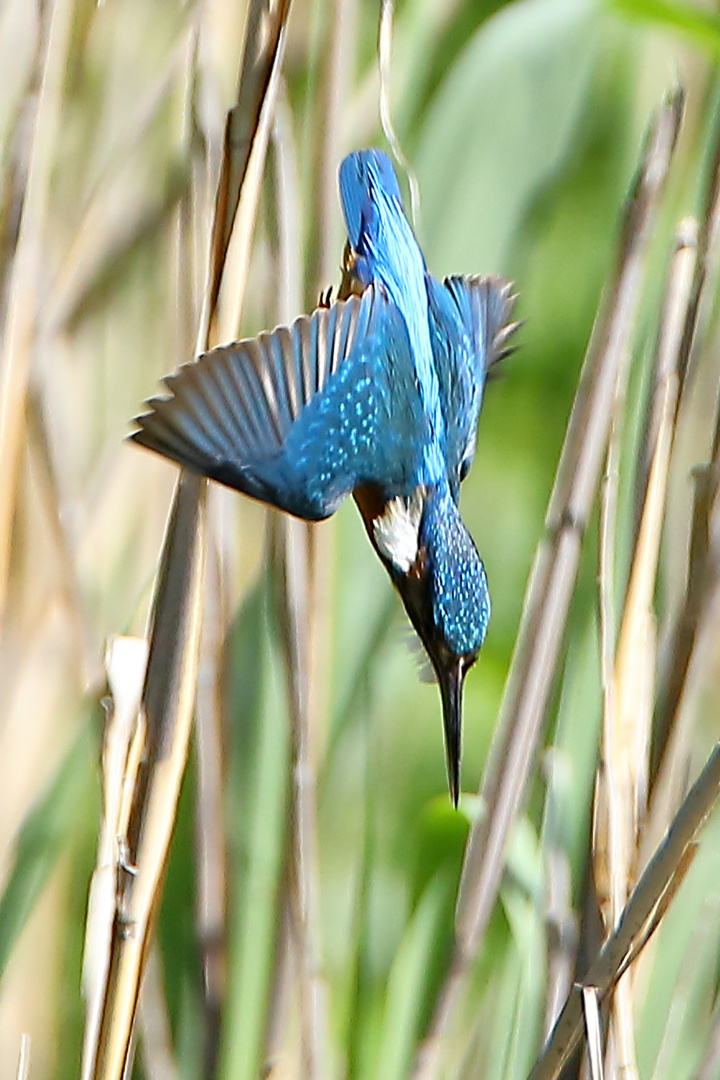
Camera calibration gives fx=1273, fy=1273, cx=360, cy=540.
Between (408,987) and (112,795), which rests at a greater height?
(112,795)

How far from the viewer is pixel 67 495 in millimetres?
642

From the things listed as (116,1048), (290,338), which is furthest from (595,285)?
(116,1048)

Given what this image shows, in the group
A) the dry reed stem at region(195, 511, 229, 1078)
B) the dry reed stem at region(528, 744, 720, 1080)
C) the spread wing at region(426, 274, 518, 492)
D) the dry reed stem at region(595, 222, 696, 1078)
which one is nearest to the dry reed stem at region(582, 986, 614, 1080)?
the dry reed stem at region(528, 744, 720, 1080)

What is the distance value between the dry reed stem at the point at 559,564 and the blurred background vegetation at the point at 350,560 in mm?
97

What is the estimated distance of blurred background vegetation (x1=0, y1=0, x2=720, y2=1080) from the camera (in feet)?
2.40

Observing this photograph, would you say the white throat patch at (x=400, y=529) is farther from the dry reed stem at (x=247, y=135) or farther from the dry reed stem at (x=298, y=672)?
the dry reed stem at (x=247, y=135)

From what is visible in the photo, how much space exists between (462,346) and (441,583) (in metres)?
0.15

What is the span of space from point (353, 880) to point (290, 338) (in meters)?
0.46

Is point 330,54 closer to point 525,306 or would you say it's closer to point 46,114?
point 46,114

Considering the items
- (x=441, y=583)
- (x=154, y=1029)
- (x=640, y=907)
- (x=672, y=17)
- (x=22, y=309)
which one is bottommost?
(x=154, y=1029)

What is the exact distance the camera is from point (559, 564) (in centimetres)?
64

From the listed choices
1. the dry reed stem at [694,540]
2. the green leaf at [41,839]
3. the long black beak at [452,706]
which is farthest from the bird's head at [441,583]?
the green leaf at [41,839]

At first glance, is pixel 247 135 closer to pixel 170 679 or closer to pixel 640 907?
pixel 170 679

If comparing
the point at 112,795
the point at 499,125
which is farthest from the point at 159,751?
the point at 499,125
